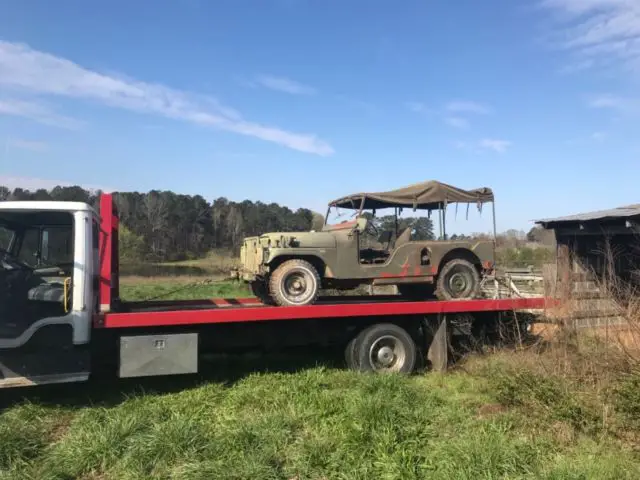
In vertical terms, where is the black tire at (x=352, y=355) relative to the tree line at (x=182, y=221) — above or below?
below

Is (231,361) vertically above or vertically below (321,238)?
below

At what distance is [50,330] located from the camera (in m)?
5.61

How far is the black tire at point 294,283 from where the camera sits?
7488 mm

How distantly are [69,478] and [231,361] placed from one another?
3.65 m

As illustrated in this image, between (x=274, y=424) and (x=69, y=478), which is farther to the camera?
(x=274, y=424)

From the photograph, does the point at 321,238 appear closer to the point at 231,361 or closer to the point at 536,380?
the point at 231,361

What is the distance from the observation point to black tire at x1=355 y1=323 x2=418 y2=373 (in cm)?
724

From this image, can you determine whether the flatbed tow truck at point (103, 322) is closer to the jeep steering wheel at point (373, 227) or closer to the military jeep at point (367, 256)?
the military jeep at point (367, 256)

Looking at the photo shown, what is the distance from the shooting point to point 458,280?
8.53 meters

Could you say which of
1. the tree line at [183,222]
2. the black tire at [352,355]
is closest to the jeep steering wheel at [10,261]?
the black tire at [352,355]

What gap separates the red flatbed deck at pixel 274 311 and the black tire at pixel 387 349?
0.28 m

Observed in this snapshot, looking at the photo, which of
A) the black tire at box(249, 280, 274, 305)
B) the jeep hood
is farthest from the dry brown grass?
the black tire at box(249, 280, 274, 305)

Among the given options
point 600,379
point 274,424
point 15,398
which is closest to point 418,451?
point 274,424

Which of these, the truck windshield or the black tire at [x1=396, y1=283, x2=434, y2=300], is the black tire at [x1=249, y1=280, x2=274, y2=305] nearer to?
the black tire at [x1=396, y1=283, x2=434, y2=300]
